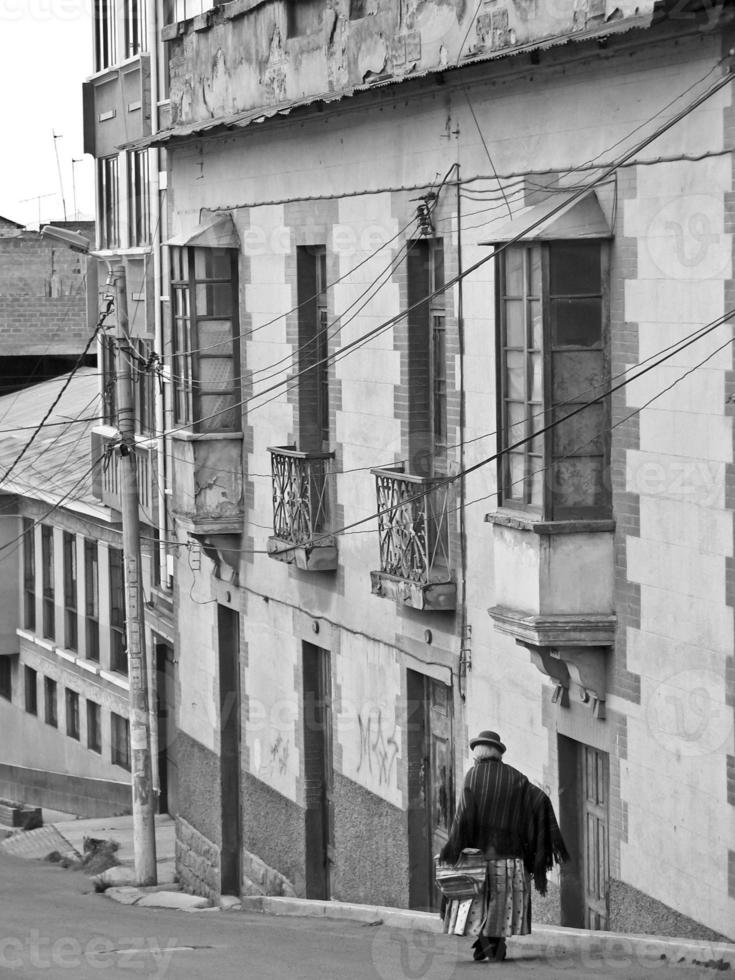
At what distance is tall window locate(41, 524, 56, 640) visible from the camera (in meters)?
36.2

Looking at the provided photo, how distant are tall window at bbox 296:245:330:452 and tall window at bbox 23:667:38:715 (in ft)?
62.0


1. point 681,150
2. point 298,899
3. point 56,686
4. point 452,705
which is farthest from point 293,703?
point 56,686

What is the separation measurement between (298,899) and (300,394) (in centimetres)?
473

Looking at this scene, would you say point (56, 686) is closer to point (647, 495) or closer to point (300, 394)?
point (300, 394)

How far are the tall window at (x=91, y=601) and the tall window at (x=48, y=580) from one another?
2122 millimetres

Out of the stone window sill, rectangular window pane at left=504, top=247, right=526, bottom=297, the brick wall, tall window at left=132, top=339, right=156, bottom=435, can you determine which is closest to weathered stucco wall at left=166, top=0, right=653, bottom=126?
rectangular window pane at left=504, top=247, right=526, bottom=297

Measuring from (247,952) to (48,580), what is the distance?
71.7 ft

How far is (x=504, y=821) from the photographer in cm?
1248

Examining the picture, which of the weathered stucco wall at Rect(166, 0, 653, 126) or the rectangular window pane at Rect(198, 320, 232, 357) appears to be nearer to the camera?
the weathered stucco wall at Rect(166, 0, 653, 126)

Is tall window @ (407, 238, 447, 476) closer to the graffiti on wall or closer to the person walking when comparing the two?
the graffiti on wall

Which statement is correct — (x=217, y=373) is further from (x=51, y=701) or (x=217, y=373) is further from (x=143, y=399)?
(x=51, y=701)

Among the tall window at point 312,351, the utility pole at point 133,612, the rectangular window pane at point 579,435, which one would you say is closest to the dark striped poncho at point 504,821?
the rectangular window pane at point 579,435

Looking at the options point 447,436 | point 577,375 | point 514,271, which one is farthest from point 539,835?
point 447,436

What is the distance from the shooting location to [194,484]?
20703 mm
